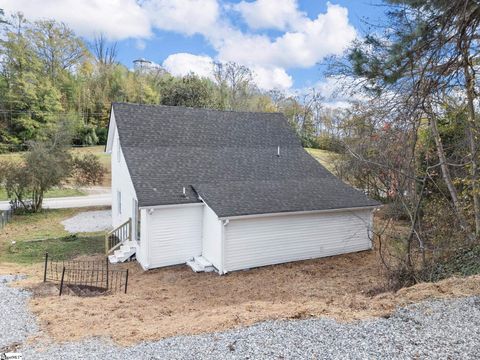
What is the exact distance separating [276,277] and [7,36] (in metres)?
38.8

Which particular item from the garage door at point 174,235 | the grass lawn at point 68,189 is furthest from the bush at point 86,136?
the garage door at point 174,235

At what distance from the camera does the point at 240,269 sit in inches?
453

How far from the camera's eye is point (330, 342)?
16.0ft

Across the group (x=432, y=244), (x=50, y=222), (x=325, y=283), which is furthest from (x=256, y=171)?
(x=50, y=222)

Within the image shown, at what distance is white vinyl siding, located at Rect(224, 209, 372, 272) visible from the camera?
11406mm

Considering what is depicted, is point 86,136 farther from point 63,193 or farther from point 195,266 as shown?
point 195,266

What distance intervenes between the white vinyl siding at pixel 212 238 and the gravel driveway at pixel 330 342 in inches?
229

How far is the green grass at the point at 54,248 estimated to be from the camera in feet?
42.8

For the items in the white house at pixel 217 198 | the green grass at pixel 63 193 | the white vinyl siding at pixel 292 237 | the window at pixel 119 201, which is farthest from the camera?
the green grass at pixel 63 193

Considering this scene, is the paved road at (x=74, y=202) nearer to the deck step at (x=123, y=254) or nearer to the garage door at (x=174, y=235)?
the deck step at (x=123, y=254)

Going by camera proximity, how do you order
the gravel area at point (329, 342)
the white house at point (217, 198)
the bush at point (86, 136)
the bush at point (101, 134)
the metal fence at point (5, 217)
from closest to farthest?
the gravel area at point (329, 342) → the white house at point (217, 198) → the metal fence at point (5, 217) → the bush at point (86, 136) → the bush at point (101, 134)

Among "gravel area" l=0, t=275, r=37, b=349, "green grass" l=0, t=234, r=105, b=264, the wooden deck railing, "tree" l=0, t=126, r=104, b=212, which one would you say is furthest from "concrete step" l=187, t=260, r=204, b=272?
"tree" l=0, t=126, r=104, b=212

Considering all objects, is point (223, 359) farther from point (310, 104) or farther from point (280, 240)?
point (310, 104)

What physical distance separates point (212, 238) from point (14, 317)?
6035 mm
